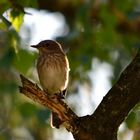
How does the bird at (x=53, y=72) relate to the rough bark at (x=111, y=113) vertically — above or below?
below

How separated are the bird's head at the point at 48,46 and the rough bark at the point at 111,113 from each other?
7.88 ft

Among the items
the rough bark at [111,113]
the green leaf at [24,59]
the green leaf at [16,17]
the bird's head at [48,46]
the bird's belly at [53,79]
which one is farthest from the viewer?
the bird's head at [48,46]

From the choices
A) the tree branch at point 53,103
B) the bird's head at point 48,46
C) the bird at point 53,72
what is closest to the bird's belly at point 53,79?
the bird at point 53,72

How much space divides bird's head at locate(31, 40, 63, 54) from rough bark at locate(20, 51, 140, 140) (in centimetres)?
240

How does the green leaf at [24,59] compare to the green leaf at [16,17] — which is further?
the green leaf at [24,59]

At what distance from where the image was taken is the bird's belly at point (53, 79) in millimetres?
7254

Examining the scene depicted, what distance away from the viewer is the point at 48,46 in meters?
7.82

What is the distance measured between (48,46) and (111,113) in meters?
2.71

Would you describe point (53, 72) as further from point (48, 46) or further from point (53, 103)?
point (53, 103)

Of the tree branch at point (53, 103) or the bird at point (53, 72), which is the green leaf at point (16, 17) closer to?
the tree branch at point (53, 103)

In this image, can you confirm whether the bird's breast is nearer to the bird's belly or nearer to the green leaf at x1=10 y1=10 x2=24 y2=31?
the bird's belly

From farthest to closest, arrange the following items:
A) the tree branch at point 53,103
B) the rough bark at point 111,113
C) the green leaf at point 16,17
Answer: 1. the green leaf at point 16,17
2. the tree branch at point 53,103
3. the rough bark at point 111,113

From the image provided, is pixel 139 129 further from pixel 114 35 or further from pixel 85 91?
pixel 85 91

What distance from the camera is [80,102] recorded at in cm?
918
